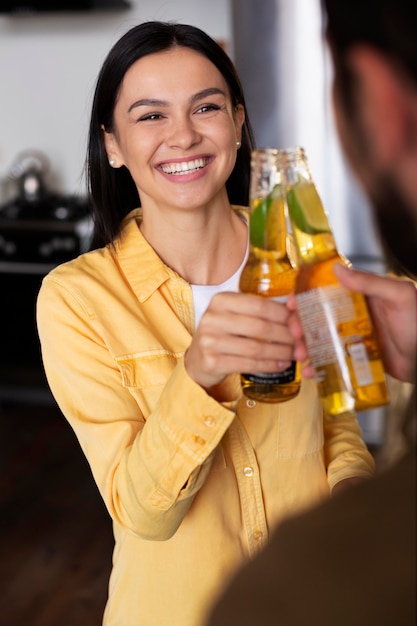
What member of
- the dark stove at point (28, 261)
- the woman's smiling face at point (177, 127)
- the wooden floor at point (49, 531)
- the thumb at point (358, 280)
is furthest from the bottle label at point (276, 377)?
the dark stove at point (28, 261)

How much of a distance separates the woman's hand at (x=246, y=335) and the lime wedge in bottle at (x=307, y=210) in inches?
4.1

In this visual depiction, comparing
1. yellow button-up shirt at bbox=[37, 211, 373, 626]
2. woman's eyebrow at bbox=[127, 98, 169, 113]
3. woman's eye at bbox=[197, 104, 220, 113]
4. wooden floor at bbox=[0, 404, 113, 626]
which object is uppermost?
woman's eyebrow at bbox=[127, 98, 169, 113]

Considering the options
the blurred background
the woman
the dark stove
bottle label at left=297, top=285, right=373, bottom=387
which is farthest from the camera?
the dark stove

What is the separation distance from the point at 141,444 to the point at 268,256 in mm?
Result: 288

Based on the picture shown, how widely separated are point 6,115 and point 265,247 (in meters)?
3.46

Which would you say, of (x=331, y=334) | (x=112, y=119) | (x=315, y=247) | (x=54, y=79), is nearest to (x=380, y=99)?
(x=331, y=334)

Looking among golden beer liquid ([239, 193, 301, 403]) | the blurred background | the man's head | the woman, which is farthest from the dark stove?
the man's head

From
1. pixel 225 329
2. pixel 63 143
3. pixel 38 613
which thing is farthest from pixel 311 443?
pixel 63 143

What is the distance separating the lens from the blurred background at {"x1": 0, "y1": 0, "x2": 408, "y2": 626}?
2.62 metres

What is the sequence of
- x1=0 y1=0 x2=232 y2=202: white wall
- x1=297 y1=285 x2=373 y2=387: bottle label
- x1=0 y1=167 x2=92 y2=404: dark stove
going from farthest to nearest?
x1=0 y1=0 x2=232 y2=202: white wall
x1=0 y1=167 x2=92 y2=404: dark stove
x1=297 y1=285 x2=373 y2=387: bottle label

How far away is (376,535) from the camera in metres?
0.48

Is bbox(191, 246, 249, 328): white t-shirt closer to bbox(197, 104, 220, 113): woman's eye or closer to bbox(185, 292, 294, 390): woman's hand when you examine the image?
bbox(197, 104, 220, 113): woman's eye

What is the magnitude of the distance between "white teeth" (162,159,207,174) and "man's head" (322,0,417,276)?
0.71 metres

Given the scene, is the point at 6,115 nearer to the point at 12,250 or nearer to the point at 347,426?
the point at 12,250
